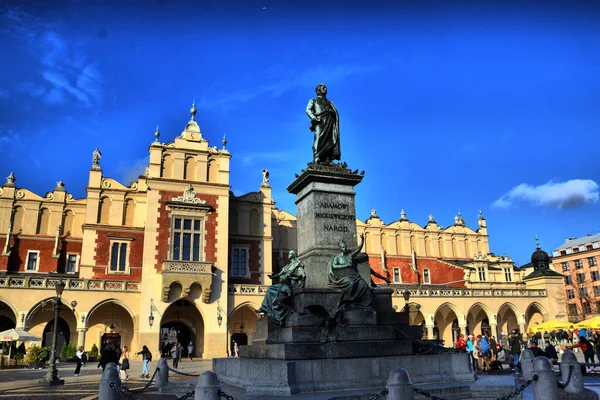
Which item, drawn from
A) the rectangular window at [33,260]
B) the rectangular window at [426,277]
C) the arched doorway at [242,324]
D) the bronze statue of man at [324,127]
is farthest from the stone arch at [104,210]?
the rectangular window at [426,277]

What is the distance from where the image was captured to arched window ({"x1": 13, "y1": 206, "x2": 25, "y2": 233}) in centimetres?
3418

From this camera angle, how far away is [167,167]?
3378 centimetres

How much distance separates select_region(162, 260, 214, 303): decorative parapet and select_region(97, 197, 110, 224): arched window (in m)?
6.83

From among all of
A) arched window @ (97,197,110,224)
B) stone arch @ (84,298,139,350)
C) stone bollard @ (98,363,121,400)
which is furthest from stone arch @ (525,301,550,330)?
stone bollard @ (98,363,121,400)

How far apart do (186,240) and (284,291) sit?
23.9 metres

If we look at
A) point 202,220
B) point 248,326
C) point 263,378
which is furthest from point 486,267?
point 263,378

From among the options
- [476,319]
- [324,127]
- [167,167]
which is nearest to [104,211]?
[167,167]

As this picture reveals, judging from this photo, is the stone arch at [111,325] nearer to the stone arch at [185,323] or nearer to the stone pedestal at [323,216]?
the stone arch at [185,323]

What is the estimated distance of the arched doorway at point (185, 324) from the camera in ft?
109

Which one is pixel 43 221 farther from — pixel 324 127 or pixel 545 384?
pixel 545 384

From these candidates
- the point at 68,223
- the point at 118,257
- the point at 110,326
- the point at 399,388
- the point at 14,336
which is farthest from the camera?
the point at 68,223

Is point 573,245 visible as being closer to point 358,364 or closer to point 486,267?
point 486,267

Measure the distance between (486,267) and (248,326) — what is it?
23.5 m

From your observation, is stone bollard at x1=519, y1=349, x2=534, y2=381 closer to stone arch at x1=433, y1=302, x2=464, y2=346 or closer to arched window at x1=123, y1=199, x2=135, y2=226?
arched window at x1=123, y1=199, x2=135, y2=226
